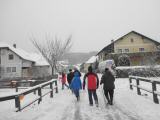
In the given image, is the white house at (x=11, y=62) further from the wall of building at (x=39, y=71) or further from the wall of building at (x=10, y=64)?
the wall of building at (x=39, y=71)

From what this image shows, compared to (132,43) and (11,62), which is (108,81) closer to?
(132,43)

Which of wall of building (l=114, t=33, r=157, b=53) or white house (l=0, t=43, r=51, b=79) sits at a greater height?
wall of building (l=114, t=33, r=157, b=53)

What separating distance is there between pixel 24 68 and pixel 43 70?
19.6 ft

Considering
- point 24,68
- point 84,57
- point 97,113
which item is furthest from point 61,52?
point 84,57

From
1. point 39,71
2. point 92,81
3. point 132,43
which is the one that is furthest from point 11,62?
point 92,81

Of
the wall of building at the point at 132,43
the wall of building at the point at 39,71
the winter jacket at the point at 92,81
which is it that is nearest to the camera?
the winter jacket at the point at 92,81

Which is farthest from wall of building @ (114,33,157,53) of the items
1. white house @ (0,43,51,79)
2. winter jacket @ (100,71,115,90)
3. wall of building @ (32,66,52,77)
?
winter jacket @ (100,71,115,90)

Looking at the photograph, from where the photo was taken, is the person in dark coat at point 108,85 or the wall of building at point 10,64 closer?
the person in dark coat at point 108,85

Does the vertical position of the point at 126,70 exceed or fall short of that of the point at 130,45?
it falls short

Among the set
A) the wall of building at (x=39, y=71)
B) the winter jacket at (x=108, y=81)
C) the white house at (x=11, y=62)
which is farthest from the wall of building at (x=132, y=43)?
the winter jacket at (x=108, y=81)

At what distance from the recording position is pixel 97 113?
832cm

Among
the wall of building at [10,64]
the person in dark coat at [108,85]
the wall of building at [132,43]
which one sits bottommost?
the person in dark coat at [108,85]

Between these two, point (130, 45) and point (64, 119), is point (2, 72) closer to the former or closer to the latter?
point (130, 45)

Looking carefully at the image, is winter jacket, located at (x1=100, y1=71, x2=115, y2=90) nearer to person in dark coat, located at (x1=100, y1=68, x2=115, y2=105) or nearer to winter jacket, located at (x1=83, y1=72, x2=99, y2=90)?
person in dark coat, located at (x1=100, y1=68, x2=115, y2=105)
